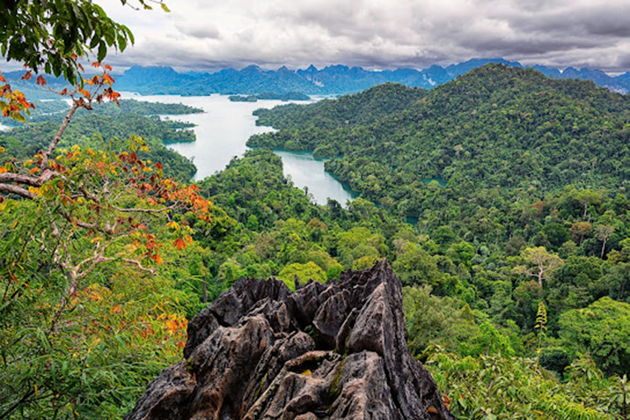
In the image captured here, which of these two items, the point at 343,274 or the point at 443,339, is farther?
the point at 443,339

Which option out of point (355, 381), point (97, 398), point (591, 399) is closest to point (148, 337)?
point (97, 398)

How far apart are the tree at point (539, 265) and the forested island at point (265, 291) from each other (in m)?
0.16

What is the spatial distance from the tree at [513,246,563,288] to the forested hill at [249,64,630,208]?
66.6 ft

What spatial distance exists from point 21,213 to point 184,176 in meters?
44.2

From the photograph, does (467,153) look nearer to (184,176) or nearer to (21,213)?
(184,176)

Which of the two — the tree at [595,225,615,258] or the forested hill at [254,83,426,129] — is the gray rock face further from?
the forested hill at [254,83,426,129]

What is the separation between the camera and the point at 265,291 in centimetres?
→ 457

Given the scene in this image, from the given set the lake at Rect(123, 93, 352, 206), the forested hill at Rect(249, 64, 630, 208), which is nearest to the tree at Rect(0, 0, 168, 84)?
the lake at Rect(123, 93, 352, 206)

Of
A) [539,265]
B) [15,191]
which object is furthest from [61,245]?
[539,265]

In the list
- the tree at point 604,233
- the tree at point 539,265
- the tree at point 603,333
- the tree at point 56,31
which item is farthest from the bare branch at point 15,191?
the tree at point 604,233

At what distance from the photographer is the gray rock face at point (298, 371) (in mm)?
2549

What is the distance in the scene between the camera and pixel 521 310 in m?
21.0

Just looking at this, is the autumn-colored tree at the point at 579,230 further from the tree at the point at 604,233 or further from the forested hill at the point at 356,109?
the forested hill at the point at 356,109

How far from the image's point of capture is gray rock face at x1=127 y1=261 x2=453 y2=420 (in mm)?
2549
